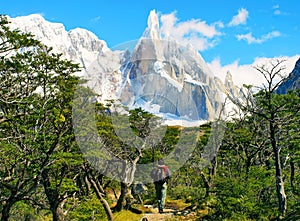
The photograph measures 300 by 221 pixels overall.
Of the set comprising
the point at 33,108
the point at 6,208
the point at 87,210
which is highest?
the point at 33,108

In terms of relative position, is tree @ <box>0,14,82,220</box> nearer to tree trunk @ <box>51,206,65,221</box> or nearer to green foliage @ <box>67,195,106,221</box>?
tree trunk @ <box>51,206,65,221</box>

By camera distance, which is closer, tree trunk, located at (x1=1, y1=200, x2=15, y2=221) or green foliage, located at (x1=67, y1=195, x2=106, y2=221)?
tree trunk, located at (x1=1, y1=200, x2=15, y2=221)

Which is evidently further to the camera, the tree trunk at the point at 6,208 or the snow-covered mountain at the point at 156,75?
the snow-covered mountain at the point at 156,75

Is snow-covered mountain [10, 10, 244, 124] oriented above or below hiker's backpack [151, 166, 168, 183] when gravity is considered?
above

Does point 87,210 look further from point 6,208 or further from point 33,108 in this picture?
point 33,108

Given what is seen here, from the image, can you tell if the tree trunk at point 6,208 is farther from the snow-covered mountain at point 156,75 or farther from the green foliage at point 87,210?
the snow-covered mountain at point 156,75

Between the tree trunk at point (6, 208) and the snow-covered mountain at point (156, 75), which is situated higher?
the snow-covered mountain at point (156, 75)

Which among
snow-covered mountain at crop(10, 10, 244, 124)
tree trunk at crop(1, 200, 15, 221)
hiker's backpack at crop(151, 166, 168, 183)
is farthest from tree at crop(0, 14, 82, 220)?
hiker's backpack at crop(151, 166, 168, 183)

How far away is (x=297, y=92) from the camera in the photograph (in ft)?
74.2

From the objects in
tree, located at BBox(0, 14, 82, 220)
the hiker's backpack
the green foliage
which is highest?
tree, located at BBox(0, 14, 82, 220)

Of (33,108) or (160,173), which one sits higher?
(33,108)

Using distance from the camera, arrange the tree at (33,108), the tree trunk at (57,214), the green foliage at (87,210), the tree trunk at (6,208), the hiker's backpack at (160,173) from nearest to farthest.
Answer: the tree trunk at (6,208)
the tree at (33,108)
the hiker's backpack at (160,173)
the tree trunk at (57,214)
the green foliage at (87,210)

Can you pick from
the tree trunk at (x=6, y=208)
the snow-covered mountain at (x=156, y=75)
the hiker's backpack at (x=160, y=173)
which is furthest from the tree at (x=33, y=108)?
the hiker's backpack at (x=160, y=173)

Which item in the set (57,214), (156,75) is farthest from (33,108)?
(156,75)
